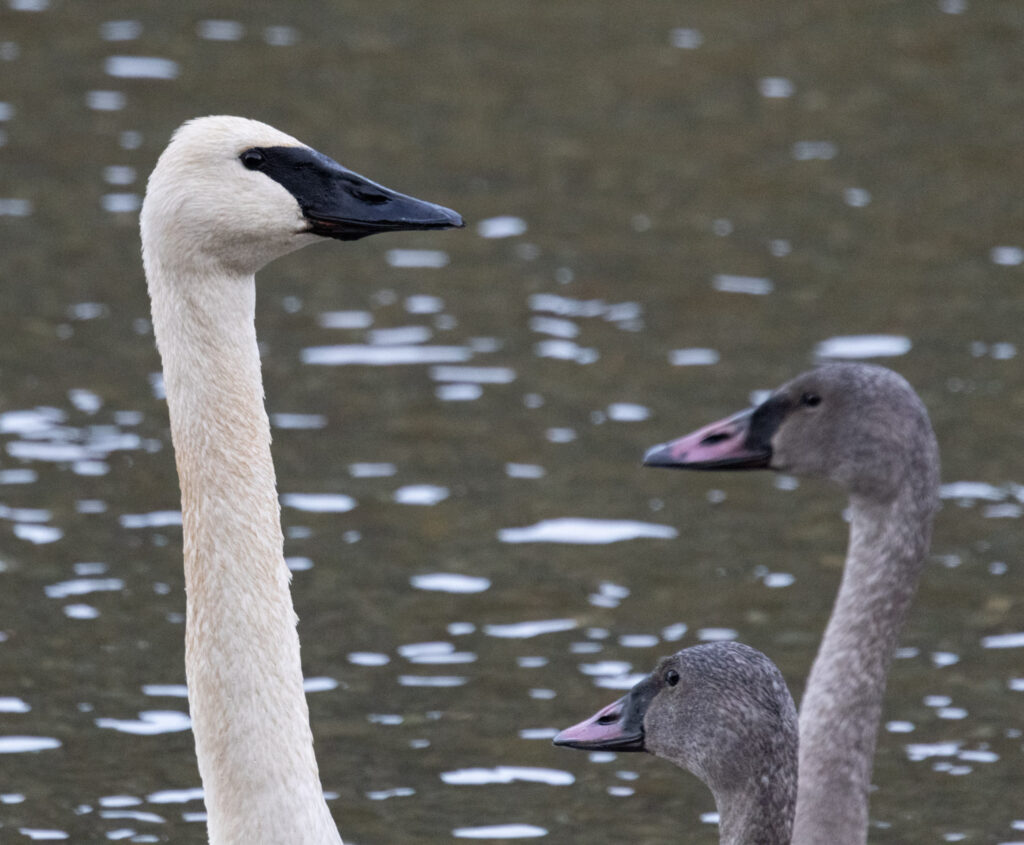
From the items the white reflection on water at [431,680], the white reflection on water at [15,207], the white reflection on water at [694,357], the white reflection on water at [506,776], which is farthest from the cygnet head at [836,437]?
the white reflection on water at [15,207]

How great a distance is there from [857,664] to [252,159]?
2.95 meters

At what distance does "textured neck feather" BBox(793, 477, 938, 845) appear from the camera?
7.37m

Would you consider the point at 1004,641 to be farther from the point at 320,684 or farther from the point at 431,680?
the point at 320,684

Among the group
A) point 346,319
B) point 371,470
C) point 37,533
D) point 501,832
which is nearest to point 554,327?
point 346,319

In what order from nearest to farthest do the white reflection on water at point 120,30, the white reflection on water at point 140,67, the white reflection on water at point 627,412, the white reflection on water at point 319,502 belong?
the white reflection on water at point 319,502
the white reflection on water at point 627,412
the white reflection on water at point 140,67
the white reflection on water at point 120,30

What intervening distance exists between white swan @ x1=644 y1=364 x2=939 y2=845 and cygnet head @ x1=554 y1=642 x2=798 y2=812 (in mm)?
866

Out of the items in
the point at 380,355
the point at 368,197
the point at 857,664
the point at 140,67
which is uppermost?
the point at 368,197

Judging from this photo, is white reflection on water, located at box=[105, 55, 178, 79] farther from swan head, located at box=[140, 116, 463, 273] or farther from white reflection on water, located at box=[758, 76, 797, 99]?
swan head, located at box=[140, 116, 463, 273]

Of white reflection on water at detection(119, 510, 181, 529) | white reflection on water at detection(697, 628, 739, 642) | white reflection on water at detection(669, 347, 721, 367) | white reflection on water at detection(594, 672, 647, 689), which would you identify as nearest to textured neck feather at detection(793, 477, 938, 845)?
white reflection on water at detection(594, 672, 647, 689)

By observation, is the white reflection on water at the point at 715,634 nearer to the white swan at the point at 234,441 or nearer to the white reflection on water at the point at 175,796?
the white reflection on water at the point at 175,796

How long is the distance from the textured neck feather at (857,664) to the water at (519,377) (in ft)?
2.09

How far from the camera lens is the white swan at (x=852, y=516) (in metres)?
7.44

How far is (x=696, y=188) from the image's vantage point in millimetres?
15109

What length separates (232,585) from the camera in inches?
239
